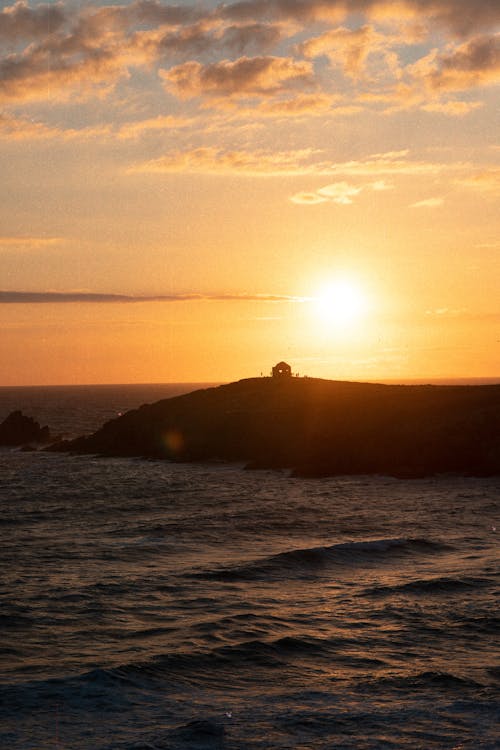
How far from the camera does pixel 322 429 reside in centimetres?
7625

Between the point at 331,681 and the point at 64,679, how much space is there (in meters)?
6.47

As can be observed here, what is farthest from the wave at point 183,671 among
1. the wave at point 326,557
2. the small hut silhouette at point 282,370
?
the small hut silhouette at point 282,370

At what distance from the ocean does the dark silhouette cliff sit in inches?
720

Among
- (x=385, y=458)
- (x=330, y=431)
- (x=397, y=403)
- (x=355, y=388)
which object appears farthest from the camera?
(x=355, y=388)

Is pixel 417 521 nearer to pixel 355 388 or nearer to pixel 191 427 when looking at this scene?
pixel 191 427

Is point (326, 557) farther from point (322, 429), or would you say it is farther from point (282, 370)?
point (282, 370)

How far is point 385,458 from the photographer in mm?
68625

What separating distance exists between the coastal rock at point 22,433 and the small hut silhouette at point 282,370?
31.5 metres

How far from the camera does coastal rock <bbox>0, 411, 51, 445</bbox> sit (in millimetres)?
106625

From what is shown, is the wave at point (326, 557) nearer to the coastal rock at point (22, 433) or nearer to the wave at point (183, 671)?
the wave at point (183, 671)

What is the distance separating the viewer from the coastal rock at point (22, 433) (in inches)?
4198

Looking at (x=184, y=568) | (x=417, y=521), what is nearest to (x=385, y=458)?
(x=417, y=521)

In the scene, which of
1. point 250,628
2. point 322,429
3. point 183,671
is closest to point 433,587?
point 250,628

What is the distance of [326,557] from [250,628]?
10918mm
